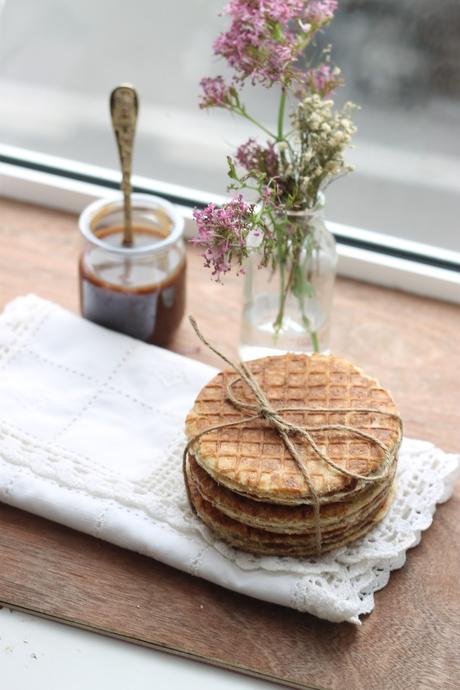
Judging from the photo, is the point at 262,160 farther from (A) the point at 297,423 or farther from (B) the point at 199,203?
(B) the point at 199,203

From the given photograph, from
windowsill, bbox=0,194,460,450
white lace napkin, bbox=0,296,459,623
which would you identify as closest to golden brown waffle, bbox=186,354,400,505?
white lace napkin, bbox=0,296,459,623

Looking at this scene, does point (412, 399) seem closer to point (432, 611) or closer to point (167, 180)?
point (432, 611)

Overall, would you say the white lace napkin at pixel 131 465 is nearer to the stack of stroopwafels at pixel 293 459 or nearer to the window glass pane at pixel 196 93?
the stack of stroopwafels at pixel 293 459

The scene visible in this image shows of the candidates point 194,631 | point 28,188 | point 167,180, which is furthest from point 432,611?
point 28,188

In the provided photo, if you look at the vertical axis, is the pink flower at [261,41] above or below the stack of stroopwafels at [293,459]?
above

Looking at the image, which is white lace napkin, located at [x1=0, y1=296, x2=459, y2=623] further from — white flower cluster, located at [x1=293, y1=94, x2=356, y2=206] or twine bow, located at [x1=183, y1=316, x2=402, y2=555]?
white flower cluster, located at [x1=293, y1=94, x2=356, y2=206]

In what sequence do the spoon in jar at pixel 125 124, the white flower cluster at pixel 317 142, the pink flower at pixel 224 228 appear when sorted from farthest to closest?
the spoon in jar at pixel 125 124 < the white flower cluster at pixel 317 142 < the pink flower at pixel 224 228

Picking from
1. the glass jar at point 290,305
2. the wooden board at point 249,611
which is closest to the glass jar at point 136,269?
the glass jar at point 290,305
